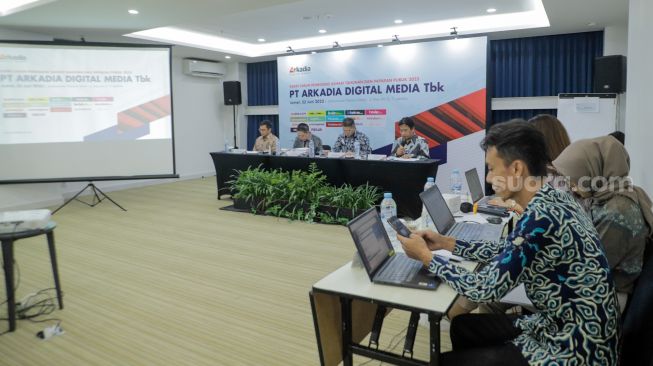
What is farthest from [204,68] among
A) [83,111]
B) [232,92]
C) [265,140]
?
[83,111]

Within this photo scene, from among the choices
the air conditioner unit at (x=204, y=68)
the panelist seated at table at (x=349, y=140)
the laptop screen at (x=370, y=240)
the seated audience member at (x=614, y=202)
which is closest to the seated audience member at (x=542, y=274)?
the laptop screen at (x=370, y=240)

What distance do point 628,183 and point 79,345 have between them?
2979 millimetres

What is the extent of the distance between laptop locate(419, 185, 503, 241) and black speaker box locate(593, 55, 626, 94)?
4.66 m

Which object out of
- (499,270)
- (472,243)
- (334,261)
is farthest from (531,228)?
(334,261)

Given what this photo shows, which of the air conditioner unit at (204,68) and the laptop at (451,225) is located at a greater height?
the air conditioner unit at (204,68)

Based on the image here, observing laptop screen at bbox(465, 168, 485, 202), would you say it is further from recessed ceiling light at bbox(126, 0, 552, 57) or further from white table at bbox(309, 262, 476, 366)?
recessed ceiling light at bbox(126, 0, 552, 57)

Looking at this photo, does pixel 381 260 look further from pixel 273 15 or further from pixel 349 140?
pixel 273 15

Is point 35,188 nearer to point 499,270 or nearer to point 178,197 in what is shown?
Answer: point 178,197

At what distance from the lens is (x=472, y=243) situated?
1.93m

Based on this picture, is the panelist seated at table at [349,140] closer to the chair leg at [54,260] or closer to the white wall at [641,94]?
the white wall at [641,94]

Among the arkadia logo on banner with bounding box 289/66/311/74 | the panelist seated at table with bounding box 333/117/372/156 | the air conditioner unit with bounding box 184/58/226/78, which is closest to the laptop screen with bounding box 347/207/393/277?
the panelist seated at table with bounding box 333/117/372/156

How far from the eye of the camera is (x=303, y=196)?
5898 millimetres

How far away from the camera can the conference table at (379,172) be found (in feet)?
17.9

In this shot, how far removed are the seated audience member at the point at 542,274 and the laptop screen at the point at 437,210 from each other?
698mm
